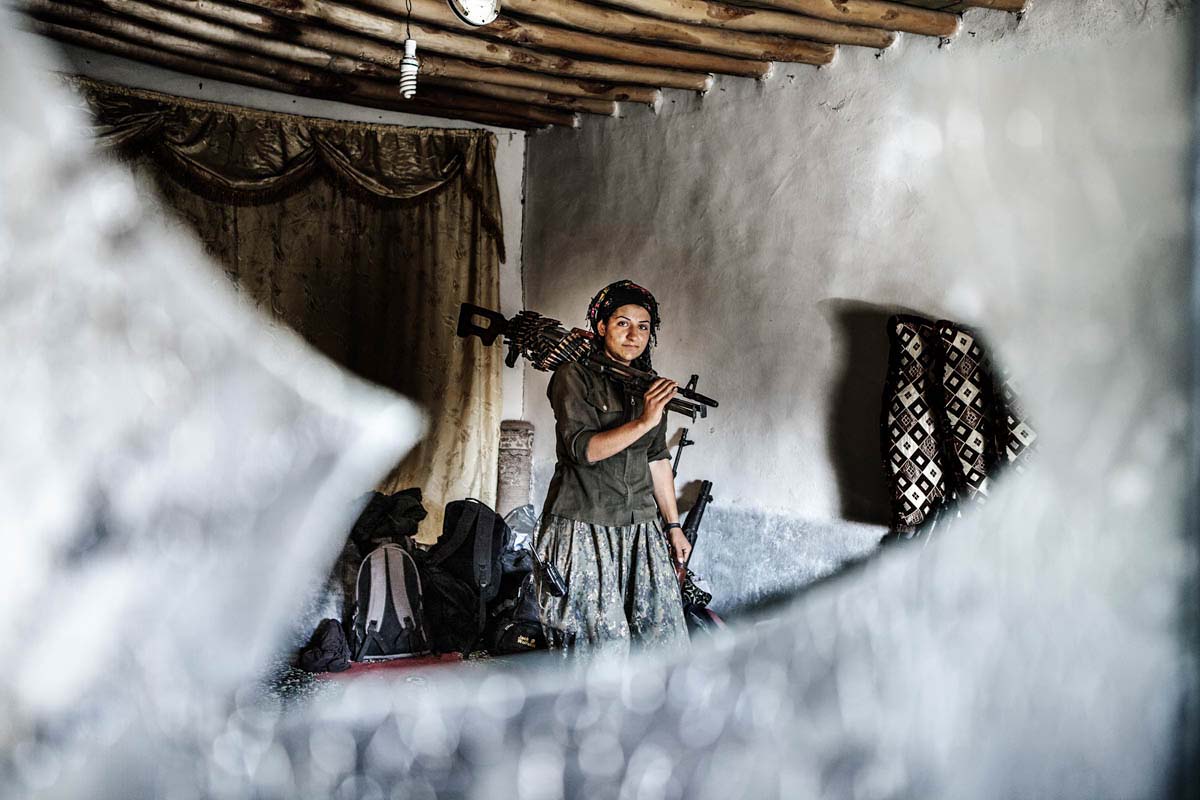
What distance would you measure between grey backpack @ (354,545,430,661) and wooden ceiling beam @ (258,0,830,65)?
1.56 meters

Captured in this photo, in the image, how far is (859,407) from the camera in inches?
102

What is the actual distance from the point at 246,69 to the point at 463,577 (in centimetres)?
176

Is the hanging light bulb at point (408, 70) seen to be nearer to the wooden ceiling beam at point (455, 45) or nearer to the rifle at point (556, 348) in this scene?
the wooden ceiling beam at point (455, 45)

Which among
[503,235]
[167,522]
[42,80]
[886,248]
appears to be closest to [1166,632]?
[886,248]

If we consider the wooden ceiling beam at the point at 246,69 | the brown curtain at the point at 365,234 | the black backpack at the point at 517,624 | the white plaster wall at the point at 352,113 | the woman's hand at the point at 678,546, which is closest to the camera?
the woman's hand at the point at 678,546

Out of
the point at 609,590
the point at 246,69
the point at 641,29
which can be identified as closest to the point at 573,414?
the point at 609,590

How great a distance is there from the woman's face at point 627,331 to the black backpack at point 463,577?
3.85 ft

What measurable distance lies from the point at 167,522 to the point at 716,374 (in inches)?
92.4

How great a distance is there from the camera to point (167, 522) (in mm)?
845

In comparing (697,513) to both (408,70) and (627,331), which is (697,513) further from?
(408,70)

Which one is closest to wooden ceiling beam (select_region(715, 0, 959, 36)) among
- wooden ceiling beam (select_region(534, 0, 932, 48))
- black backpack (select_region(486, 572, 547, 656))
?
wooden ceiling beam (select_region(534, 0, 932, 48))

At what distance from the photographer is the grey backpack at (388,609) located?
2916 mm

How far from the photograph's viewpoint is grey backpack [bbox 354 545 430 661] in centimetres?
292

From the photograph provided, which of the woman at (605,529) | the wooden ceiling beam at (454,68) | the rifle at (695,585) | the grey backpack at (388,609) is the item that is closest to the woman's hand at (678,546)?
the rifle at (695,585)
